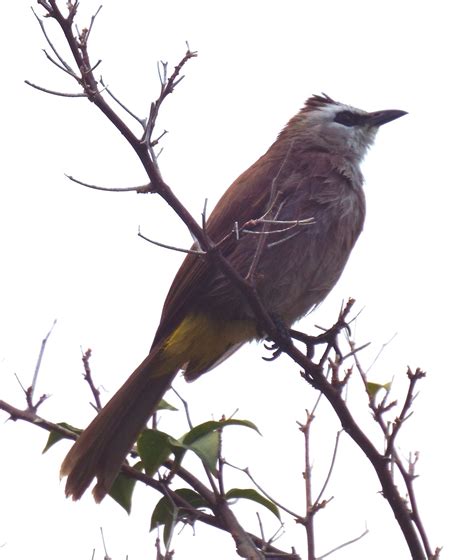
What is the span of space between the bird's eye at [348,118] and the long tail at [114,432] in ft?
6.76

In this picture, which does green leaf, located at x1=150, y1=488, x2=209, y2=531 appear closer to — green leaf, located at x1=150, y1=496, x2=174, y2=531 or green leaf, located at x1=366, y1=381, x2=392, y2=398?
green leaf, located at x1=150, y1=496, x2=174, y2=531

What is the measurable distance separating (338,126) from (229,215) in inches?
48.5

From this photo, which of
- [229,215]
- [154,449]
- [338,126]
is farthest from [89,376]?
[338,126]

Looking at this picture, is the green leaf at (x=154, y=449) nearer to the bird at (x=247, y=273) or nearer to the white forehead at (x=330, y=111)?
the bird at (x=247, y=273)

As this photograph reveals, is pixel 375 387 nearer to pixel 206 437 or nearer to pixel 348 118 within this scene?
pixel 206 437

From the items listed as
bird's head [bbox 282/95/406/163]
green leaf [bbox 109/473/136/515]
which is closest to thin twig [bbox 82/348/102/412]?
green leaf [bbox 109/473/136/515]

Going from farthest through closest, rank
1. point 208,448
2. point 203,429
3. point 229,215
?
1. point 229,215
2. point 203,429
3. point 208,448

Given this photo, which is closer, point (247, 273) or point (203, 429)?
point (203, 429)

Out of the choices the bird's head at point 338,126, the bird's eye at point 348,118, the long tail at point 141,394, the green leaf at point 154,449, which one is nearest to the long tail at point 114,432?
the long tail at point 141,394

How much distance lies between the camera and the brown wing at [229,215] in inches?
182

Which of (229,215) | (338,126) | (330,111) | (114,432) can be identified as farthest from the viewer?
(330,111)

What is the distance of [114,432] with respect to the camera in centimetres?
418

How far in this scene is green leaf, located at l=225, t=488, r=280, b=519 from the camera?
3094mm

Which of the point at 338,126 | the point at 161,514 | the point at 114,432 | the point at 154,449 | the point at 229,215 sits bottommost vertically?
the point at 161,514
